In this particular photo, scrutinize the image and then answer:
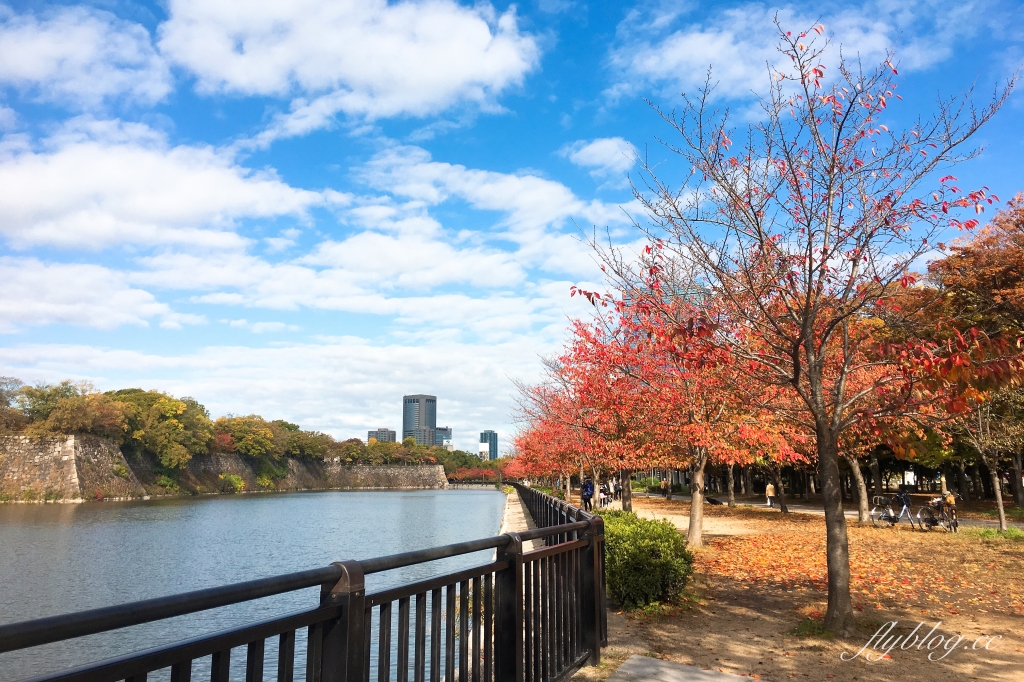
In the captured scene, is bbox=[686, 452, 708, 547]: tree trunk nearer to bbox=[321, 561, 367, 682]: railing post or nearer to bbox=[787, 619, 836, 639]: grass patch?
bbox=[787, 619, 836, 639]: grass patch

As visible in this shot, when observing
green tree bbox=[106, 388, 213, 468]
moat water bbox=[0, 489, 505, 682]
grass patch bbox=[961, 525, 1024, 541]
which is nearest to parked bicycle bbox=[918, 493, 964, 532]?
grass patch bbox=[961, 525, 1024, 541]

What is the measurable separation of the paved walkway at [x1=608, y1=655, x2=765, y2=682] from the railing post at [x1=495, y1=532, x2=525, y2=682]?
153 centimetres

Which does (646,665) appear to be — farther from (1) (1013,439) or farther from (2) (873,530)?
(1) (1013,439)

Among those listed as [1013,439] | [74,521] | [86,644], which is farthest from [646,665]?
[74,521]

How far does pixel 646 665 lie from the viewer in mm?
6180

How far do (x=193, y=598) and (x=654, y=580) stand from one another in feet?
25.7

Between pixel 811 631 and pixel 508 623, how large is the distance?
4765 millimetres

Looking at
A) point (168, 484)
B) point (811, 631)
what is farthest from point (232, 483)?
point (811, 631)

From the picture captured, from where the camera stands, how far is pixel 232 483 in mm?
101375

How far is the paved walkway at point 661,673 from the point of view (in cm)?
573

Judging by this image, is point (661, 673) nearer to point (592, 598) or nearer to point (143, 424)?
point (592, 598)

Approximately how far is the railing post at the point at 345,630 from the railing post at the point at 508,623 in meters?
1.69

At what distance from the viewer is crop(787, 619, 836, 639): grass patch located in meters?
7.49

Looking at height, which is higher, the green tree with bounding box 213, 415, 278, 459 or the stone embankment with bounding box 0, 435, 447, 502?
the green tree with bounding box 213, 415, 278, 459
